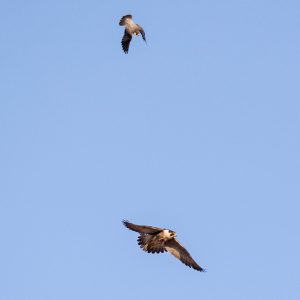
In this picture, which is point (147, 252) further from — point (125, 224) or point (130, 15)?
point (130, 15)

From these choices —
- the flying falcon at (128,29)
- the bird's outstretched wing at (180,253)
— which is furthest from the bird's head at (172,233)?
the flying falcon at (128,29)

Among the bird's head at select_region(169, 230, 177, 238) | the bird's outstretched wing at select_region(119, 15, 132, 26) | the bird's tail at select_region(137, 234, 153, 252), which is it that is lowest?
the bird's tail at select_region(137, 234, 153, 252)

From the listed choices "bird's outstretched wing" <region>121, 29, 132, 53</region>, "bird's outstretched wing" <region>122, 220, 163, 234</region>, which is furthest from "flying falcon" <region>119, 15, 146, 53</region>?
"bird's outstretched wing" <region>122, 220, 163, 234</region>

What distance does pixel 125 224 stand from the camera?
2647cm

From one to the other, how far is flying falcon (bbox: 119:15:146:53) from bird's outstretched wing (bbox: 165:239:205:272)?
7.73m

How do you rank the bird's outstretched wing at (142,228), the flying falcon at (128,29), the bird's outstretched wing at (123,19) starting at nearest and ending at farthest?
the bird's outstretched wing at (142,228), the flying falcon at (128,29), the bird's outstretched wing at (123,19)

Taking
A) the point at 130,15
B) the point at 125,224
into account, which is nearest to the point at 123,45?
the point at 130,15

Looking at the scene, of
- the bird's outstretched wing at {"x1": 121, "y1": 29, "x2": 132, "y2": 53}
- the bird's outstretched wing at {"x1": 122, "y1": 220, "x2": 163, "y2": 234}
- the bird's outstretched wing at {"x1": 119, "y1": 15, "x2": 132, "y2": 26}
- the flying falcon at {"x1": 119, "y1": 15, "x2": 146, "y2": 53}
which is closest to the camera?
the bird's outstretched wing at {"x1": 122, "y1": 220, "x2": 163, "y2": 234}

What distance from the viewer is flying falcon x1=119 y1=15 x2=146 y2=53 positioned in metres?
29.0

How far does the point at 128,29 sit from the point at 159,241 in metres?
8.41

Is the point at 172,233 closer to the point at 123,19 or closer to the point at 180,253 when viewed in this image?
the point at 180,253

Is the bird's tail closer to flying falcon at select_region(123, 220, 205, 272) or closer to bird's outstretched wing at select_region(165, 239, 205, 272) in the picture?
flying falcon at select_region(123, 220, 205, 272)

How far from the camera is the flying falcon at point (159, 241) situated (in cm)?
2666

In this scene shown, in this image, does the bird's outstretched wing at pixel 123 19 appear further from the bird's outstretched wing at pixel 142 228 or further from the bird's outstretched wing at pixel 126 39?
the bird's outstretched wing at pixel 142 228
